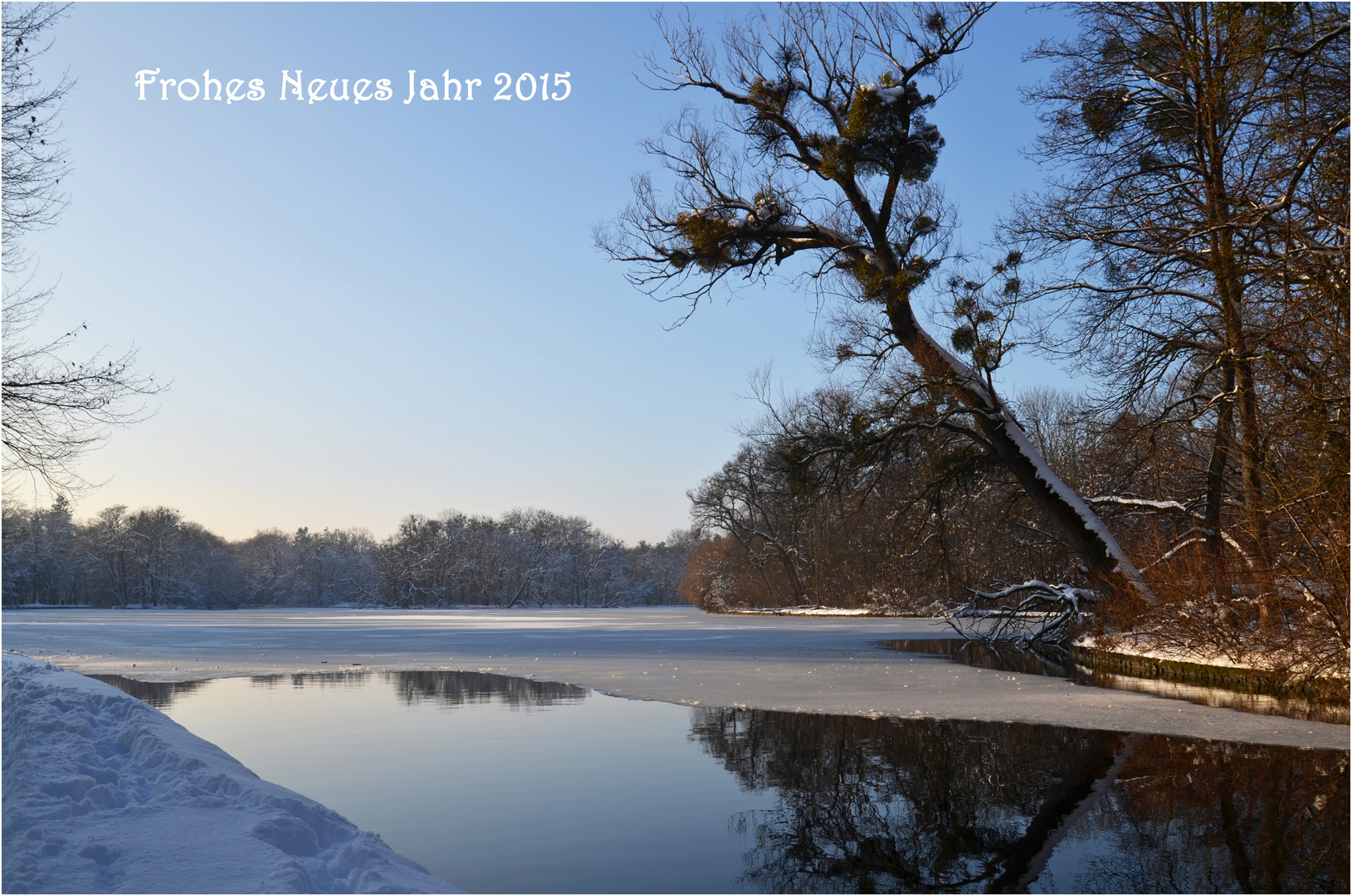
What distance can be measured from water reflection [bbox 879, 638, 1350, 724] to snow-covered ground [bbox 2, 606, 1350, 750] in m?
0.42

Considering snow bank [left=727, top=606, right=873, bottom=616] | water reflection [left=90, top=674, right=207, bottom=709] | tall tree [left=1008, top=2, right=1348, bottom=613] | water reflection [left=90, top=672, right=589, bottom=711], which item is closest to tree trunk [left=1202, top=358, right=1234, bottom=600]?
tall tree [left=1008, top=2, right=1348, bottom=613]

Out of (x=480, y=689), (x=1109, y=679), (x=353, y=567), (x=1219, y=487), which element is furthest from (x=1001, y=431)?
(x=353, y=567)

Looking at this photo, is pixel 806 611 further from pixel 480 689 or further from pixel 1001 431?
pixel 480 689

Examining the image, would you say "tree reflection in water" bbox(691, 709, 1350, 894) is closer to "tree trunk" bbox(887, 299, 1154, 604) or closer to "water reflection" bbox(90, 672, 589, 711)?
"water reflection" bbox(90, 672, 589, 711)

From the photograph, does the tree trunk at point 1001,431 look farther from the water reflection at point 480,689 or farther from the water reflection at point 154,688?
the water reflection at point 154,688

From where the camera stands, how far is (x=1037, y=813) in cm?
559

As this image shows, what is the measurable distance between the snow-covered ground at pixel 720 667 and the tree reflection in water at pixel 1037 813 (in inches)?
50.7

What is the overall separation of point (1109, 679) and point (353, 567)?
104754 mm

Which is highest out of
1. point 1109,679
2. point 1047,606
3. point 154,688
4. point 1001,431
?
point 1001,431

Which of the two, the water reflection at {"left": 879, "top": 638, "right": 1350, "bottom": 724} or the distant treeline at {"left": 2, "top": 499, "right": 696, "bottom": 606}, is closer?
the water reflection at {"left": 879, "top": 638, "right": 1350, "bottom": 724}

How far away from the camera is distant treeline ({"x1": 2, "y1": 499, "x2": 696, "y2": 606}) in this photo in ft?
290

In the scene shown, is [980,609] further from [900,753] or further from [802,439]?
[900,753]

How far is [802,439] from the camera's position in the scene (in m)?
18.2

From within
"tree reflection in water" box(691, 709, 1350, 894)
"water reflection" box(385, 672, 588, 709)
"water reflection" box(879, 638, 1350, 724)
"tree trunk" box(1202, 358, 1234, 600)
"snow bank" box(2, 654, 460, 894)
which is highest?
"tree trunk" box(1202, 358, 1234, 600)
